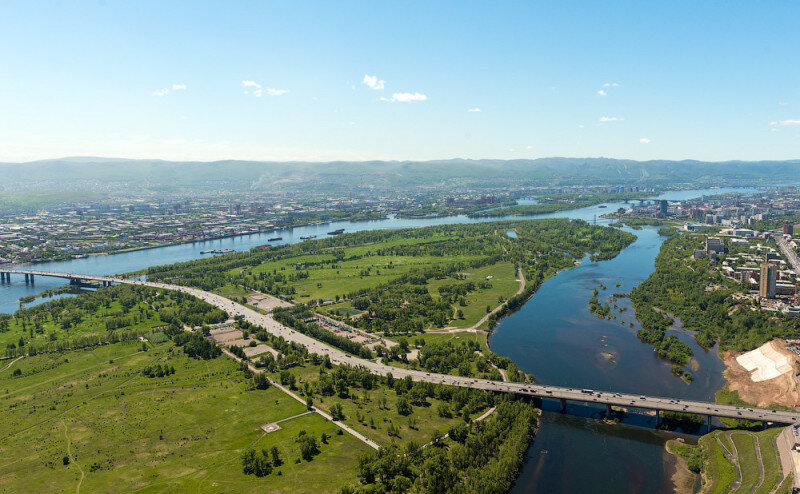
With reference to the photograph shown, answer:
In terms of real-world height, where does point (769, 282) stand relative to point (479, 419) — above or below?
above

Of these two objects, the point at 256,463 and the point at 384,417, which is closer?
the point at 256,463

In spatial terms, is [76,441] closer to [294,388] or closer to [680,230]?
[294,388]

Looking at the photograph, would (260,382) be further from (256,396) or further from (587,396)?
(587,396)

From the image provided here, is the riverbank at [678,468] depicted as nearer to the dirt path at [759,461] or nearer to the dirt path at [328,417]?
the dirt path at [759,461]

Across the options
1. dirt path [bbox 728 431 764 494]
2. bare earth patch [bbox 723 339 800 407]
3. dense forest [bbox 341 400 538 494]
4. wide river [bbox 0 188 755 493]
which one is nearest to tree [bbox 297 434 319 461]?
dense forest [bbox 341 400 538 494]


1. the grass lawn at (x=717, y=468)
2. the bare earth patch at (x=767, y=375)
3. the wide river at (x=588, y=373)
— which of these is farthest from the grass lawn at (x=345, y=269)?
the grass lawn at (x=717, y=468)

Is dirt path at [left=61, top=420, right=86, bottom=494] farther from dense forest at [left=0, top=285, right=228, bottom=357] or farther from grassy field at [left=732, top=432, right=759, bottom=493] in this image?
grassy field at [left=732, top=432, right=759, bottom=493]

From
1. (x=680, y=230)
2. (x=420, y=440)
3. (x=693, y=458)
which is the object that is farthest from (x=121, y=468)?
(x=680, y=230)

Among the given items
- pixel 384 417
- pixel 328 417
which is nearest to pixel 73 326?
pixel 328 417
